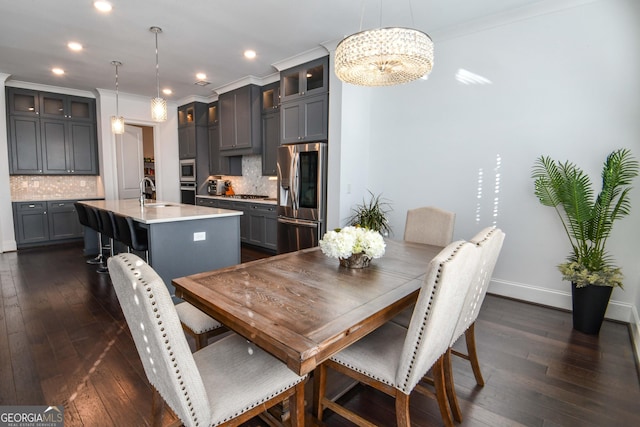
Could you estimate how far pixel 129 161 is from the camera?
6.78 metres

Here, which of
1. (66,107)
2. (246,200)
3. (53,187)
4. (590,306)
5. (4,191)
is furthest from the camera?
(53,187)

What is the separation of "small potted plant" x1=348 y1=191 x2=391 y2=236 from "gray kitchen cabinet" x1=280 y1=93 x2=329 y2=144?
103 centimetres

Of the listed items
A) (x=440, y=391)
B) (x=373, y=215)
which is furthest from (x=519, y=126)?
(x=440, y=391)

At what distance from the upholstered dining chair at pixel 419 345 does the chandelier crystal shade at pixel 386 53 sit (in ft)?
3.63

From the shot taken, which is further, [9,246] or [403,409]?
[9,246]

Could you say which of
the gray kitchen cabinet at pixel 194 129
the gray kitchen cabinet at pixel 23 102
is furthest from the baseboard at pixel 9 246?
the gray kitchen cabinet at pixel 194 129

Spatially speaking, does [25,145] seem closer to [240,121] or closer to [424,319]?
[240,121]

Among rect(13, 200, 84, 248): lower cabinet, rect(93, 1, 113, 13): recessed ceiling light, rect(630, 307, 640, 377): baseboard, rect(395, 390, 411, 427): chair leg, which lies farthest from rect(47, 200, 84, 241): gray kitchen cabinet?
rect(630, 307, 640, 377): baseboard

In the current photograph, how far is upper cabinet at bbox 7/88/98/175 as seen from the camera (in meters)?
5.50

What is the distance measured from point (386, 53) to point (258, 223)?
157 inches

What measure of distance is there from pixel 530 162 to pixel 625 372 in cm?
186

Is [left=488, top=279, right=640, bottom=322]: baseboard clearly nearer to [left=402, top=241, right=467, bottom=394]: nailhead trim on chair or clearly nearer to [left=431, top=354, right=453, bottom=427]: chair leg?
[left=431, top=354, right=453, bottom=427]: chair leg

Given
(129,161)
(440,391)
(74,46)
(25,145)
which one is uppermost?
(74,46)

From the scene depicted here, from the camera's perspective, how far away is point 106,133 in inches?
236
